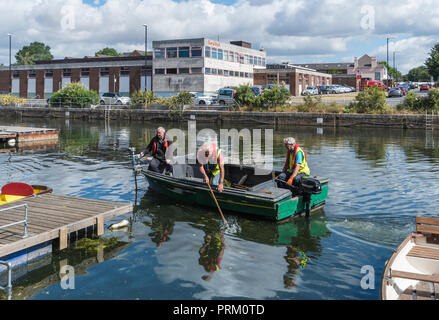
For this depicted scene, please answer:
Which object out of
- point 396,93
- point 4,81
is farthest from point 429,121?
point 4,81

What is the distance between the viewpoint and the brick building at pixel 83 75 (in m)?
68.4

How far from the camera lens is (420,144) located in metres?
28.3

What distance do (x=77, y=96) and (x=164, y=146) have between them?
147ft

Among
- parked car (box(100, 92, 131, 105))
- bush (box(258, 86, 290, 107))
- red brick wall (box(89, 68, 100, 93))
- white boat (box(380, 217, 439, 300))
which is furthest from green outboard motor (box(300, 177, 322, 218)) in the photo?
red brick wall (box(89, 68, 100, 93))

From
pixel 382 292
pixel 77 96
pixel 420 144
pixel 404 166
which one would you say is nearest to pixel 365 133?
pixel 420 144

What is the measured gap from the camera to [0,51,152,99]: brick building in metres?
68.4

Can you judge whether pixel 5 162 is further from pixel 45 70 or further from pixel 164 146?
pixel 45 70

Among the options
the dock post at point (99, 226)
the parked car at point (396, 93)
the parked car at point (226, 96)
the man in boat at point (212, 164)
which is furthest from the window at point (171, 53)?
the dock post at point (99, 226)

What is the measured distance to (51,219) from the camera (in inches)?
384

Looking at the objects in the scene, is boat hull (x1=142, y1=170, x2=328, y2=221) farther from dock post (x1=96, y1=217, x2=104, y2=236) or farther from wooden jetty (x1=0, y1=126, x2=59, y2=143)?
wooden jetty (x1=0, y1=126, x2=59, y2=143)

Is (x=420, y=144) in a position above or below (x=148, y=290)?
above

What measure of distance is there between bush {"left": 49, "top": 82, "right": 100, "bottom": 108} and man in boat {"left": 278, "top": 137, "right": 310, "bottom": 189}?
4665cm

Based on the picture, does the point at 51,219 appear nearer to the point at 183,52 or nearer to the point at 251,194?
the point at 251,194

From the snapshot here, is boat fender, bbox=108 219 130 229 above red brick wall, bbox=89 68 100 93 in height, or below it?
below
